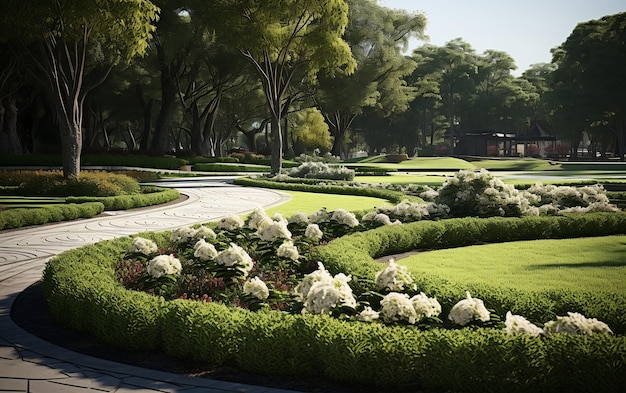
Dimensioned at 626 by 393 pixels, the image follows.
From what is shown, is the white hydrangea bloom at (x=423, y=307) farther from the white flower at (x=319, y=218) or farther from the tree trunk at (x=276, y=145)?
the tree trunk at (x=276, y=145)

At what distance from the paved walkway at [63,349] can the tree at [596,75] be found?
50.4 meters

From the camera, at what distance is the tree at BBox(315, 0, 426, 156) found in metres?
58.7

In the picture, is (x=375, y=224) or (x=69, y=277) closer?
(x=69, y=277)

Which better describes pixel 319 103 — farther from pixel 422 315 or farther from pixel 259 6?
pixel 422 315

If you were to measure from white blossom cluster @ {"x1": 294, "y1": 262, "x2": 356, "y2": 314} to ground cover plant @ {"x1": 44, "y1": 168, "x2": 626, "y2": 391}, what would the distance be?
0.01 m

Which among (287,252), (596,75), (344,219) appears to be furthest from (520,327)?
(596,75)

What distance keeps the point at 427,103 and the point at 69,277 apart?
82524 mm

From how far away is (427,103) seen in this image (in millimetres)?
86938

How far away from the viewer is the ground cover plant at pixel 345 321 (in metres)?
4.89

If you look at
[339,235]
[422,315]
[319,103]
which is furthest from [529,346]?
[319,103]

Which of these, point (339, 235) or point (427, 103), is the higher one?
point (427, 103)

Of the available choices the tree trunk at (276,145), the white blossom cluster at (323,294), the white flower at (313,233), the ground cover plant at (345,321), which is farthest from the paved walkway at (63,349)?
the tree trunk at (276,145)

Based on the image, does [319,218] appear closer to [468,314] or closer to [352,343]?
[468,314]

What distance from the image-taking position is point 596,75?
6041 cm
